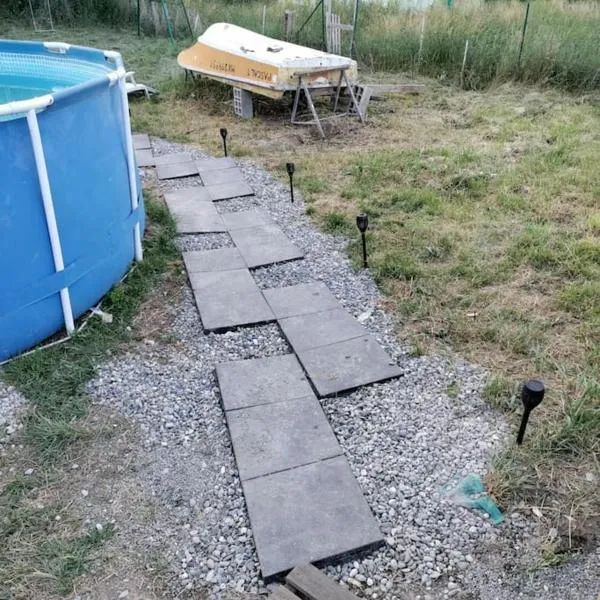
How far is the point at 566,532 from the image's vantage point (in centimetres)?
231

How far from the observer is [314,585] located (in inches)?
81.6

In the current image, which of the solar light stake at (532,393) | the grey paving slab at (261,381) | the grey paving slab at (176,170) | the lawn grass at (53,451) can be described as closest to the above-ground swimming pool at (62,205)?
the lawn grass at (53,451)

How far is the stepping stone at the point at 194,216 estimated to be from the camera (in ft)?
16.5

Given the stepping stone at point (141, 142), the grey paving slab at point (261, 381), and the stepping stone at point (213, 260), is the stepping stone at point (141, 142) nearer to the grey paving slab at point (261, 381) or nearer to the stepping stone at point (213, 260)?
the stepping stone at point (213, 260)

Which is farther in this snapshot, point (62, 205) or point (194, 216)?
point (194, 216)

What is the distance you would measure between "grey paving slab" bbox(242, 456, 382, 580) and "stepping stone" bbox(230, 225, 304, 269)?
7.14 feet

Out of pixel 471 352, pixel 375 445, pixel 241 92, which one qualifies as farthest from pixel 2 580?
pixel 241 92

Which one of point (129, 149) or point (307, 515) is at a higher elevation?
point (129, 149)

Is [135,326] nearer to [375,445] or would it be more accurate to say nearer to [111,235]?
[111,235]

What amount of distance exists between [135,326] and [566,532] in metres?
2.66

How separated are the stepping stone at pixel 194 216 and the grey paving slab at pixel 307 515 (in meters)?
2.93

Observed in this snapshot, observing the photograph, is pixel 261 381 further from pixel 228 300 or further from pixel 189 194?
pixel 189 194

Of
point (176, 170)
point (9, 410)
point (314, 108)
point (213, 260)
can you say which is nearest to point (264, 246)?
point (213, 260)

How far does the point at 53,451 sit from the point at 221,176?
410cm
